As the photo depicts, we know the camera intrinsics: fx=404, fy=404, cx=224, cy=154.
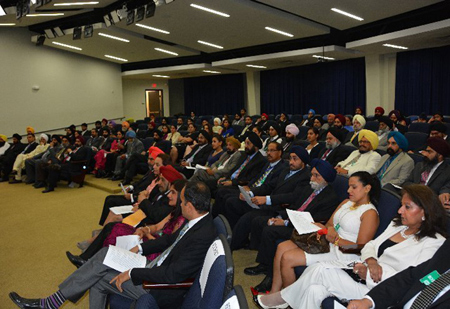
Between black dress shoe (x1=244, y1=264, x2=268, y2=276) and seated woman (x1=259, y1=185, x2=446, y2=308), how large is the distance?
3.25 feet

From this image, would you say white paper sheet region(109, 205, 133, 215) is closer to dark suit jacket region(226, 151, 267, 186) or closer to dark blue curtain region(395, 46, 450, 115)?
dark suit jacket region(226, 151, 267, 186)

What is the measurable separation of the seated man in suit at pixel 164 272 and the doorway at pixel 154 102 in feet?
59.6

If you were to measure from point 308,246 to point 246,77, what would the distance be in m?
15.5

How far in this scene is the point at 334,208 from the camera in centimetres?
321

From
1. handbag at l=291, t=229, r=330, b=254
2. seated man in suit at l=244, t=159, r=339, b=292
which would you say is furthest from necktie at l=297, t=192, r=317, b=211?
handbag at l=291, t=229, r=330, b=254

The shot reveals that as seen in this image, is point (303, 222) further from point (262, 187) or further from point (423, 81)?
point (423, 81)

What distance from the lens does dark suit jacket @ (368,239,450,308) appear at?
1905 millimetres

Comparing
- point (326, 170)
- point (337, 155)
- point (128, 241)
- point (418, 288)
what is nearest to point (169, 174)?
point (128, 241)

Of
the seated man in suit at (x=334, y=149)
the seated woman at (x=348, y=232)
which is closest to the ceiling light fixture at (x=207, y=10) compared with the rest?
the seated man in suit at (x=334, y=149)

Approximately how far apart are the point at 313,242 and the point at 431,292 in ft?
3.14

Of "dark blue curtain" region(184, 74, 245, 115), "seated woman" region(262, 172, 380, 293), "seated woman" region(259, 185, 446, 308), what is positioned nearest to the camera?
"seated woman" region(259, 185, 446, 308)

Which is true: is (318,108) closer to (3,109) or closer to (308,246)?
(3,109)

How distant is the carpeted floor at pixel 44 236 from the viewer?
358 centimetres

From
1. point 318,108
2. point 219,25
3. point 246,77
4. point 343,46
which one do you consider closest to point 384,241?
point 219,25
